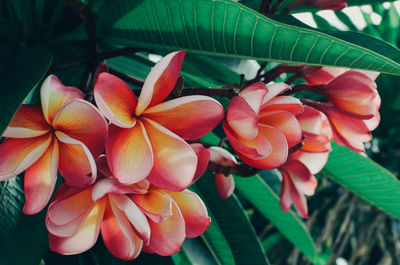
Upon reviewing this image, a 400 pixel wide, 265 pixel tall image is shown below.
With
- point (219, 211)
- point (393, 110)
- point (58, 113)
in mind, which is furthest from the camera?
point (393, 110)

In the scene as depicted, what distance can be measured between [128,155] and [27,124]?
0.29ft

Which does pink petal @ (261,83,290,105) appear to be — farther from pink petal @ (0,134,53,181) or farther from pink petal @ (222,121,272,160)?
pink petal @ (0,134,53,181)

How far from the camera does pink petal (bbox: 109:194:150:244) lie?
35 centimetres

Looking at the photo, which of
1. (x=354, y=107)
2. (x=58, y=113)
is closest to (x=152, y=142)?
(x=58, y=113)

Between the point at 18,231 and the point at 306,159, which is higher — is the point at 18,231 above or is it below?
below

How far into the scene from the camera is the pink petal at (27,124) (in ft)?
1.10

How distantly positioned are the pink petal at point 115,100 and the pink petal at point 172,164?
31mm

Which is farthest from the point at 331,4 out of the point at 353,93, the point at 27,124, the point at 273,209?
the point at 273,209

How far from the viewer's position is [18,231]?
0.49 m

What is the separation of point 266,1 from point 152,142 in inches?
8.4

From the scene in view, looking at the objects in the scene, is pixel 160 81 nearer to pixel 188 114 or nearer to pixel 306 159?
pixel 188 114

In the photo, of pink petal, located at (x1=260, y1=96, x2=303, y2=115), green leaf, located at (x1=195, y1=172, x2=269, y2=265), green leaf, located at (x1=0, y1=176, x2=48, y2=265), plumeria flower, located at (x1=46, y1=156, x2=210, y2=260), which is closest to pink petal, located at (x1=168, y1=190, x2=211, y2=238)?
plumeria flower, located at (x1=46, y1=156, x2=210, y2=260)

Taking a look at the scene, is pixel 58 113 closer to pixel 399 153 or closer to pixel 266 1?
pixel 266 1

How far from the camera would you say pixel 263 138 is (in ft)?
1.22
